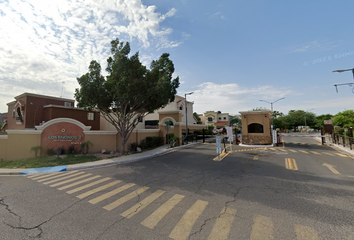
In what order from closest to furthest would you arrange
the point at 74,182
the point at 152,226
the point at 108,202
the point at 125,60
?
the point at 152,226 < the point at 108,202 < the point at 74,182 < the point at 125,60

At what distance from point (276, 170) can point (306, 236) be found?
6.57 m

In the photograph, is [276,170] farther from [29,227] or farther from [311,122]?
[311,122]

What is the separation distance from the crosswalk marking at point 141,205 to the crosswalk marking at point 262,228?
3101 millimetres

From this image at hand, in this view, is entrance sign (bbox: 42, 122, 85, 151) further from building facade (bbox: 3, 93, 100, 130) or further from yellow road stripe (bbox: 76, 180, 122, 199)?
yellow road stripe (bbox: 76, 180, 122, 199)

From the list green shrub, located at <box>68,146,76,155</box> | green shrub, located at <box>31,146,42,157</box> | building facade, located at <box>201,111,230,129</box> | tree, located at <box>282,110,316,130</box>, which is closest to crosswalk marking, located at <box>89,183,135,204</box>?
green shrub, located at <box>68,146,76,155</box>

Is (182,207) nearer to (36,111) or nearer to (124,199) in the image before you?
(124,199)

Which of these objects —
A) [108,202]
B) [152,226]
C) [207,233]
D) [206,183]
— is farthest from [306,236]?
[108,202]

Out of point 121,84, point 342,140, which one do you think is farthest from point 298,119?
point 121,84

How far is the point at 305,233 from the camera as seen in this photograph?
3674 mm

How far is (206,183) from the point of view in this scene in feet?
23.9

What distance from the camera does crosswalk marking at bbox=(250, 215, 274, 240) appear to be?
11.7 ft

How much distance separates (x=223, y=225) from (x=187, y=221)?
2.94 ft

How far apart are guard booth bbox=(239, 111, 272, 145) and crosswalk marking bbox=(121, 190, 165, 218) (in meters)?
22.0

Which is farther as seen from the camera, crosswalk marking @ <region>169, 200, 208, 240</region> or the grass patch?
the grass patch
